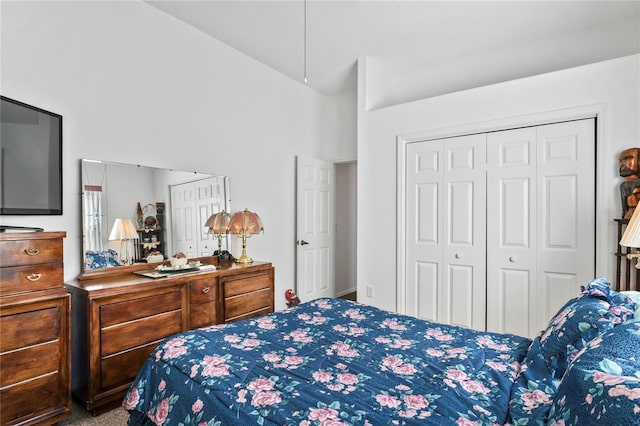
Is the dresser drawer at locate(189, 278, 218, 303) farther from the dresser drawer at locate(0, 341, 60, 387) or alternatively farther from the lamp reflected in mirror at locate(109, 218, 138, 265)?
the dresser drawer at locate(0, 341, 60, 387)

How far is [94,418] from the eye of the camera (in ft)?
7.15

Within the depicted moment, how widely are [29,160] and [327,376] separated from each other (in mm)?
2303

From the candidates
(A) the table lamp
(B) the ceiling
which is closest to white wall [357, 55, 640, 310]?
(B) the ceiling

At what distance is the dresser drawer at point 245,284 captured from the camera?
298 centimetres

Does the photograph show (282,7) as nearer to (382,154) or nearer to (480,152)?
(382,154)

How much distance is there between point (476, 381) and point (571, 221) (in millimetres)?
2372

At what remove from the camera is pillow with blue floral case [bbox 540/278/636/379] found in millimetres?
A: 1305

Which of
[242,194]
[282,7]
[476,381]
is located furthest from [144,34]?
[476,381]

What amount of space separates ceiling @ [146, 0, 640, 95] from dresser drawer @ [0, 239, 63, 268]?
2200 mm

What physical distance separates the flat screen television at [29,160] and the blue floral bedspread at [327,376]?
1.46 meters

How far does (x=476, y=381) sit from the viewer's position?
1.30 metres

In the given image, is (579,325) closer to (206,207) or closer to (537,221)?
(537,221)

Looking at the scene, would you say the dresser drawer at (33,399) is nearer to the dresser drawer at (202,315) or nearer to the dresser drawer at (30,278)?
the dresser drawer at (30,278)

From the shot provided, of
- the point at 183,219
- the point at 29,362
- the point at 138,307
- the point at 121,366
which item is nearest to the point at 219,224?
the point at 183,219
